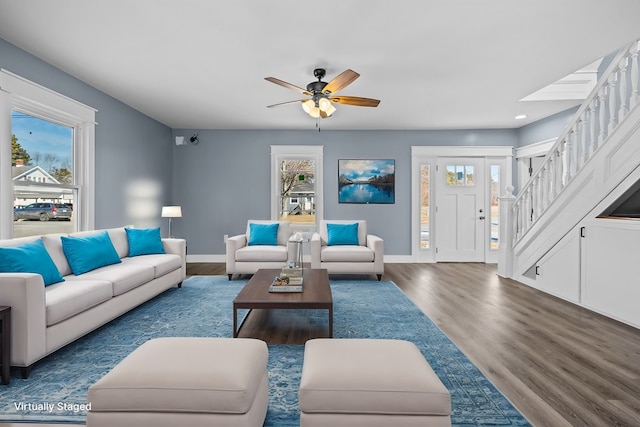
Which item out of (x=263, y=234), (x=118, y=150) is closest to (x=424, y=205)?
(x=263, y=234)

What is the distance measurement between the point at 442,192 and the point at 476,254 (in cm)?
135

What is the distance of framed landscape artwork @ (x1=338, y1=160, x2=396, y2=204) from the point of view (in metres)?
6.05

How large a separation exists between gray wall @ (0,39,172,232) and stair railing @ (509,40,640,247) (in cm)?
574

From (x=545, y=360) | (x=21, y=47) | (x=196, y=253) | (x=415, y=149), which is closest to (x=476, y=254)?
(x=415, y=149)

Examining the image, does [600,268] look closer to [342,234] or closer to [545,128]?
[545,128]

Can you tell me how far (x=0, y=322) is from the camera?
1.90 meters

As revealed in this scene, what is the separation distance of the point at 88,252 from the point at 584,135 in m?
5.39

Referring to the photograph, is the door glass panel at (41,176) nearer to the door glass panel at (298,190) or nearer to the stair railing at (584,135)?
the door glass panel at (298,190)

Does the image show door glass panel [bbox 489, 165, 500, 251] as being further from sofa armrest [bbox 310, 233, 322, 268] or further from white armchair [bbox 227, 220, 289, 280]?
white armchair [bbox 227, 220, 289, 280]

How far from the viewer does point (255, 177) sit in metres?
6.11

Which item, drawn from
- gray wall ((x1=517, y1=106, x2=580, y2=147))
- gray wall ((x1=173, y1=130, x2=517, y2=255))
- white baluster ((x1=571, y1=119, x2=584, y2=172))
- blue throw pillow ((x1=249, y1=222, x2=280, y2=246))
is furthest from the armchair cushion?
gray wall ((x1=517, y1=106, x2=580, y2=147))

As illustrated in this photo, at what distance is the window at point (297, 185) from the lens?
6.05m

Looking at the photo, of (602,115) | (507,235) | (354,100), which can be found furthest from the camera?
(507,235)

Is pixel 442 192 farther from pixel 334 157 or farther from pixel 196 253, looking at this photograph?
pixel 196 253
